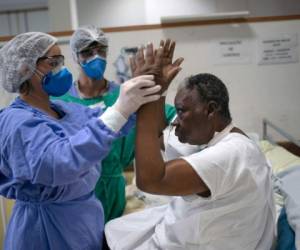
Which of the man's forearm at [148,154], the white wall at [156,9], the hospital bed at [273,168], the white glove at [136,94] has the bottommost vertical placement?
the hospital bed at [273,168]

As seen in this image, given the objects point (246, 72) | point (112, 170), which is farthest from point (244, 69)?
point (112, 170)

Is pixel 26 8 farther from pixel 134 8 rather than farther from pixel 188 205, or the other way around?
pixel 188 205

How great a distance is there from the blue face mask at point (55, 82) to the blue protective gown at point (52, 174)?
8 centimetres

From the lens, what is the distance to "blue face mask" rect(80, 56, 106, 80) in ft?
5.70

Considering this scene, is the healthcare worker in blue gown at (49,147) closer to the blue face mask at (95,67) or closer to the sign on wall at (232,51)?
the blue face mask at (95,67)

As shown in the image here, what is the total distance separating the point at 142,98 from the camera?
928 millimetres

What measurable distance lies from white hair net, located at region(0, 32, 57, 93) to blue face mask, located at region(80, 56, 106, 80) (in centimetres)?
57

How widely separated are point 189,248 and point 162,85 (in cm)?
47

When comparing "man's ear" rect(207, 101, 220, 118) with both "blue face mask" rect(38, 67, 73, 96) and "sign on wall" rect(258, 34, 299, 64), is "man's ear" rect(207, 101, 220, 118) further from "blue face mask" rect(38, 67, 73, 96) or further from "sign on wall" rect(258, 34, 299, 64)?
"sign on wall" rect(258, 34, 299, 64)

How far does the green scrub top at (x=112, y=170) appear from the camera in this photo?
1.67m

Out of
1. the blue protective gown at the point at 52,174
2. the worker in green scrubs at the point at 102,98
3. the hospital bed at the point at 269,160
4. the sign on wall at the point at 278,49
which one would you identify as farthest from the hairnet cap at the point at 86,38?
the sign on wall at the point at 278,49

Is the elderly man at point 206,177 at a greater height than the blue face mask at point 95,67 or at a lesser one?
lesser

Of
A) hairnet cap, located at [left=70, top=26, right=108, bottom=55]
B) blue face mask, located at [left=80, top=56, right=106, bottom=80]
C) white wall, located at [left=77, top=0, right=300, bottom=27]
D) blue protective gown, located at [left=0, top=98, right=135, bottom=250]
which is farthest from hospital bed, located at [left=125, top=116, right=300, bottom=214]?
white wall, located at [left=77, top=0, right=300, bottom=27]

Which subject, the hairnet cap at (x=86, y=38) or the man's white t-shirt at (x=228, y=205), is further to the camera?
the hairnet cap at (x=86, y=38)
